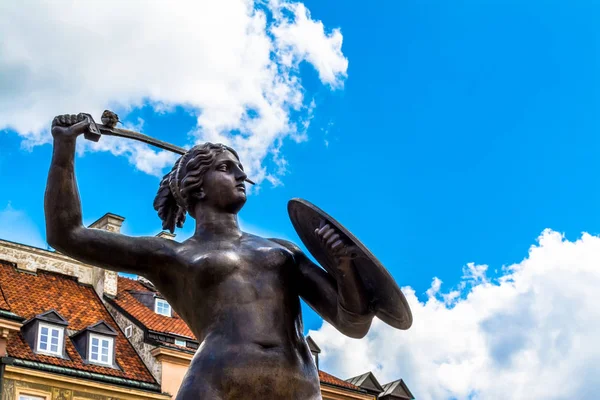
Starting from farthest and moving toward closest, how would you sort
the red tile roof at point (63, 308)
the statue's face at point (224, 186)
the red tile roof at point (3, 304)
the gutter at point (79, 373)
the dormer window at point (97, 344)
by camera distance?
the dormer window at point (97, 344) → the red tile roof at point (63, 308) → the red tile roof at point (3, 304) → the gutter at point (79, 373) → the statue's face at point (224, 186)

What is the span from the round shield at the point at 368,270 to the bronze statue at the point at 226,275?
25mm

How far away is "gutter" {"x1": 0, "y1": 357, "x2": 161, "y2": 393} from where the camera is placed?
25098 mm

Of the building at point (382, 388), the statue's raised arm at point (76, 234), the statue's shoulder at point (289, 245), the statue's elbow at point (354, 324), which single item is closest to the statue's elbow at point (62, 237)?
the statue's raised arm at point (76, 234)

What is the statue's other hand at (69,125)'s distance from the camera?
4.09 meters

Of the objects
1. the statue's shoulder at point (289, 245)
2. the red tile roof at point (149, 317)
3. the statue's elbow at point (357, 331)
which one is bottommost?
the statue's elbow at point (357, 331)

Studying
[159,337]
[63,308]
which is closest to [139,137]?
[159,337]

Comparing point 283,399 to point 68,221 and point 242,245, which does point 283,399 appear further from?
point 68,221

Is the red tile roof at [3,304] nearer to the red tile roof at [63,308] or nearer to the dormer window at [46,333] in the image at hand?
the red tile roof at [63,308]

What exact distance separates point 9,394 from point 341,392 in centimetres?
1244

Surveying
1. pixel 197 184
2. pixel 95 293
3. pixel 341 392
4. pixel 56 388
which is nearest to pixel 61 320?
pixel 56 388

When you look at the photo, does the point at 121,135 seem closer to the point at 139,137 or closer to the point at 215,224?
the point at 139,137

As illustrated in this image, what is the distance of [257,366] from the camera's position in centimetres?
368

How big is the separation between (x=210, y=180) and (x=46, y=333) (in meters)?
23.8

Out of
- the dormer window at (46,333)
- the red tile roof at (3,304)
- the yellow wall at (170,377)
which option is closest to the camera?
the red tile roof at (3,304)
